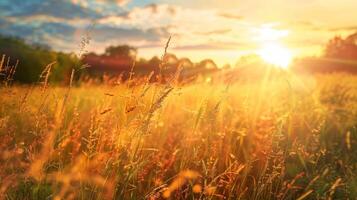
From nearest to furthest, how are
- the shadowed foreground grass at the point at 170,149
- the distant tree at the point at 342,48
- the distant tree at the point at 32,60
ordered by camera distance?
the shadowed foreground grass at the point at 170,149 → the distant tree at the point at 32,60 → the distant tree at the point at 342,48

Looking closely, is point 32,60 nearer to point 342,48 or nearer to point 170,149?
point 170,149

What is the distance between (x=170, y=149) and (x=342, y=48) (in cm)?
3361

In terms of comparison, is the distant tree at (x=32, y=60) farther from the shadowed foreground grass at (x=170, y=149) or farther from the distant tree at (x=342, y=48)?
the distant tree at (x=342, y=48)

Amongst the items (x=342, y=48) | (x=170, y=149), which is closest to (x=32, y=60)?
(x=170, y=149)

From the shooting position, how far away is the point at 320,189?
3732 millimetres

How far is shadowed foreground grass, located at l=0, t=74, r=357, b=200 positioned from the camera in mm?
2629

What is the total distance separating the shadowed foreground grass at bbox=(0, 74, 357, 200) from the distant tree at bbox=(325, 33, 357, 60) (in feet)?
90.2

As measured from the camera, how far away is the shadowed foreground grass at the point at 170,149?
2.63 meters

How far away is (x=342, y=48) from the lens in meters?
35.0

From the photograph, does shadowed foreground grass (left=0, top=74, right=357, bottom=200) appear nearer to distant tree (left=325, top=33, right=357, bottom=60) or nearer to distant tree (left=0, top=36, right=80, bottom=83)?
distant tree (left=0, top=36, right=80, bottom=83)

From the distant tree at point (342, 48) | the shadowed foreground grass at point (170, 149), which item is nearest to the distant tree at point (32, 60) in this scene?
the shadowed foreground grass at point (170, 149)

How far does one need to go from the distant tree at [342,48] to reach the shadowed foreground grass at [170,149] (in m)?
27.5

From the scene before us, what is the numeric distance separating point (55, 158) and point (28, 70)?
11912mm

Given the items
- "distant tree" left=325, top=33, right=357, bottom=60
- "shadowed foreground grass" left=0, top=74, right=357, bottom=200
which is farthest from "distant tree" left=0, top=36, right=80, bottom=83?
"distant tree" left=325, top=33, right=357, bottom=60
